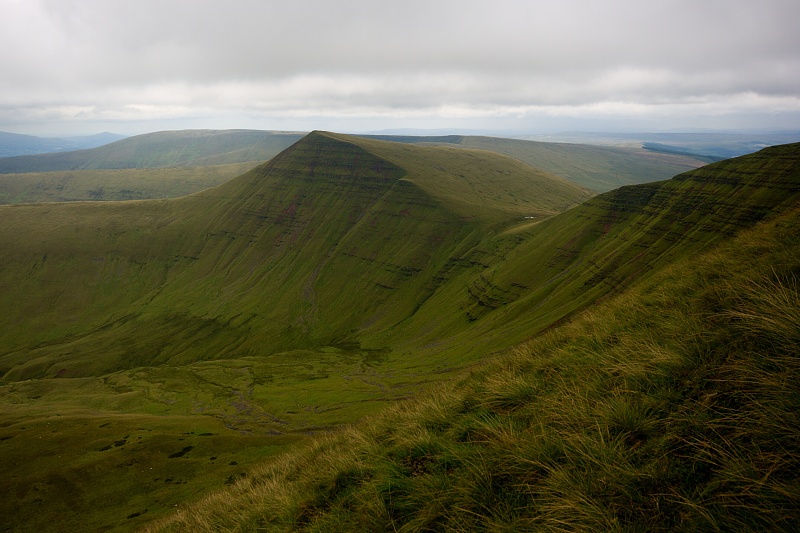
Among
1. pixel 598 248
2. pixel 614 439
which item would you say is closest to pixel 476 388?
pixel 614 439

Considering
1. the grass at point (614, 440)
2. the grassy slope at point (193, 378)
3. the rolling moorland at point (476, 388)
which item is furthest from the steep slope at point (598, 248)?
the grass at point (614, 440)

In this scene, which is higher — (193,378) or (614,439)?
(614,439)

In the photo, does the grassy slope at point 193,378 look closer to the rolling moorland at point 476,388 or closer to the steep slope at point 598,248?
the rolling moorland at point 476,388

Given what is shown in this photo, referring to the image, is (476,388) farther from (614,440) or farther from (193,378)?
(193,378)

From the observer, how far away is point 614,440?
5598mm

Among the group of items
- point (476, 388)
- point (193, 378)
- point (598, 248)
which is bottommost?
point (193, 378)

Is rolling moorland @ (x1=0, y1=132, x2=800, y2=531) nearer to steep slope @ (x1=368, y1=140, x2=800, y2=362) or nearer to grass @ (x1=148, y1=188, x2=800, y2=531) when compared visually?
grass @ (x1=148, y1=188, x2=800, y2=531)

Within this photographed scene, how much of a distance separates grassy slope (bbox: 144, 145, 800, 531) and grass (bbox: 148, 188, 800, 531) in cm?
3

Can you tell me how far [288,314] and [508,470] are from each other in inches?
7109

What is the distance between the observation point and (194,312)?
192 metres

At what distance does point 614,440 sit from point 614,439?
0.05 metres

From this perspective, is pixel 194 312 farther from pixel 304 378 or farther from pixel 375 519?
pixel 375 519

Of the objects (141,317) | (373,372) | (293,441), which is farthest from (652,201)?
(141,317)

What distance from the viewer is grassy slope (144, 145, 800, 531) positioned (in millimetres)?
4391
